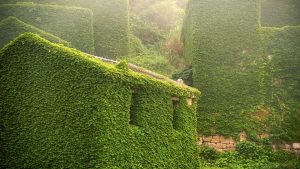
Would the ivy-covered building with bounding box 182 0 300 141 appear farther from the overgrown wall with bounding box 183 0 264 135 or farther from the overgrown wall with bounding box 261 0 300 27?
the overgrown wall with bounding box 261 0 300 27

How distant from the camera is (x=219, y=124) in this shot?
17484mm

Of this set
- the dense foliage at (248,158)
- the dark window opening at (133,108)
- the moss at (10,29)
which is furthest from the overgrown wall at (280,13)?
the moss at (10,29)

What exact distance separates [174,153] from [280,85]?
27.6 ft

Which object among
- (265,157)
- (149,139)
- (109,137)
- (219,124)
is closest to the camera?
(109,137)

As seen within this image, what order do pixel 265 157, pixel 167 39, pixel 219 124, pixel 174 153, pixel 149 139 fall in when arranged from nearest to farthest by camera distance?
pixel 149 139 < pixel 174 153 < pixel 265 157 < pixel 219 124 < pixel 167 39

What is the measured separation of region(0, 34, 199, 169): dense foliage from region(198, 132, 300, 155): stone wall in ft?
16.1

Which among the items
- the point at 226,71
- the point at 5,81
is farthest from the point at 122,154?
the point at 226,71

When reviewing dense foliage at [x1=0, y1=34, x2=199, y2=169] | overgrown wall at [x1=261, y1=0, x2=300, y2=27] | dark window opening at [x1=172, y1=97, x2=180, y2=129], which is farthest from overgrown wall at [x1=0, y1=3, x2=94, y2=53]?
overgrown wall at [x1=261, y1=0, x2=300, y2=27]

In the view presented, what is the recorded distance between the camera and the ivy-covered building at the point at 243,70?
1712 cm

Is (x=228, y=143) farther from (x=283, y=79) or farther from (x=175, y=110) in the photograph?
(x=175, y=110)

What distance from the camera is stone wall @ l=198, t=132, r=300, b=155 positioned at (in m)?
16.4

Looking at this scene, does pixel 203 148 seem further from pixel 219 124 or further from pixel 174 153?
pixel 174 153

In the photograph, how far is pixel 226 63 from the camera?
18703 millimetres

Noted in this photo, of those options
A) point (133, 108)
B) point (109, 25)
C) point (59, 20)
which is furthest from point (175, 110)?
point (109, 25)
